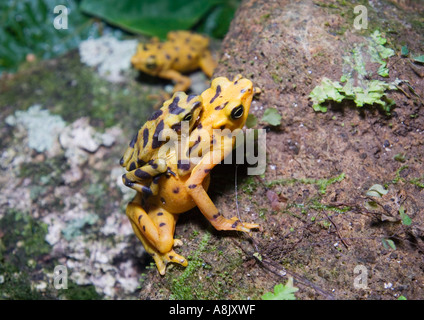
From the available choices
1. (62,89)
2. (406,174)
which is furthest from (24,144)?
(406,174)

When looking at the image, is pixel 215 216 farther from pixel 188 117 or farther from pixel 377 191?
pixel 377 191

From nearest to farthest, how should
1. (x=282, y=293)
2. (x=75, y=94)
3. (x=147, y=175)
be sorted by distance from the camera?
(x=282, y=293), (x=147, y=175), (x=75, y=94)

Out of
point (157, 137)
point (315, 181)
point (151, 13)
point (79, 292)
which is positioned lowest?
point (79, 292)

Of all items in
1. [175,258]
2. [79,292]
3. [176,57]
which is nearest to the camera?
[175,258]

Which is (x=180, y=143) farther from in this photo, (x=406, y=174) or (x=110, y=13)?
(x=110, y=13)

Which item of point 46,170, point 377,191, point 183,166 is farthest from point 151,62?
point 377,191

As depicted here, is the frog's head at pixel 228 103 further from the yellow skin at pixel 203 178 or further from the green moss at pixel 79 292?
the green moss at pixel 79 292

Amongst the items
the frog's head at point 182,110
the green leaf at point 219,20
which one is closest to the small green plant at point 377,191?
the frog's head at point 182,110
